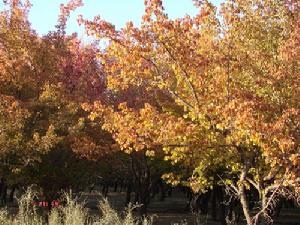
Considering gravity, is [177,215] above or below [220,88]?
below

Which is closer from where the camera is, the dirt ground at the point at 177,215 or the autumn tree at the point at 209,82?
the autumn tree at the point at 209,82

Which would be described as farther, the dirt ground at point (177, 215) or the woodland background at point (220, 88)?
the dirt ground at point (177, 215)

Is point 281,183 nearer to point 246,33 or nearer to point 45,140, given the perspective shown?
point 246,33

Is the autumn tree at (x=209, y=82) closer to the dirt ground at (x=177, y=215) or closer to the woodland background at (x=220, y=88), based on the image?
the woodland background at (x=220, y=88)

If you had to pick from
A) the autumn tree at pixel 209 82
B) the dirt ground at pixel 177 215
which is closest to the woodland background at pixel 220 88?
the autumn tree at pixel 209 82

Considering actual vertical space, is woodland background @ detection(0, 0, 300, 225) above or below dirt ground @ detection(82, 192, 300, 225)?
above

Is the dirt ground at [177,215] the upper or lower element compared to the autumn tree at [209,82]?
lower

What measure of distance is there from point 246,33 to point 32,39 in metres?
11.7

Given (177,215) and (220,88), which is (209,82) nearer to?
(220,88)

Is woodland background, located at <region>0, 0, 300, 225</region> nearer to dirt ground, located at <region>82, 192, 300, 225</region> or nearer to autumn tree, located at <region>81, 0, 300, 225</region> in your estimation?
autumn tree, located at <region>81, 0, 300, 225</region>

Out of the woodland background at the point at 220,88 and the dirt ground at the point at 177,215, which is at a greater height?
the woodland background at the point at 220,88

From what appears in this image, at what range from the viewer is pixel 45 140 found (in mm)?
19000

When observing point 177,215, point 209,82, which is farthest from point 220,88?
point 177,215

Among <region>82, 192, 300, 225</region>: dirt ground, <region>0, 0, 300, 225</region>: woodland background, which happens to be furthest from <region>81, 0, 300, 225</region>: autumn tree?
<region>82, 192, 300, 225</region>: dirt ground
